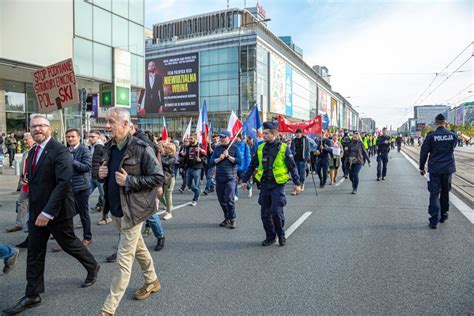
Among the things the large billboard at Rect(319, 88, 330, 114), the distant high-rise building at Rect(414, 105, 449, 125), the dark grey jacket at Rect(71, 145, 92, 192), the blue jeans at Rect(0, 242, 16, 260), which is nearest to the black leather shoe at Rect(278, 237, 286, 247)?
the dark grey jacket at Rect(71, 145, 92, 192)

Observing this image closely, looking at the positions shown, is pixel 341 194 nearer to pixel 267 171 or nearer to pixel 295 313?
pixel 267 171

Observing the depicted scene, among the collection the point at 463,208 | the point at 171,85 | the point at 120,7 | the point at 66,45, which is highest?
the point at 171,85

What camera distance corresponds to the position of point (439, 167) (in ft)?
21.8

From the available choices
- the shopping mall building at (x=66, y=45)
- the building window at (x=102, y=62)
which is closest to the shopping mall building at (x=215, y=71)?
the shopping mall building at (x=66, y=45)

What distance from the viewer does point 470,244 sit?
5527mm

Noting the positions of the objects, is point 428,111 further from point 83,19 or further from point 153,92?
point 83,19

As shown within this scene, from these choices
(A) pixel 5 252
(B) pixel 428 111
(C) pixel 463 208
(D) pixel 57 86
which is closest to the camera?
(A) pixel 5 252

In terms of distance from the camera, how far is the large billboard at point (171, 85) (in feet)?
184

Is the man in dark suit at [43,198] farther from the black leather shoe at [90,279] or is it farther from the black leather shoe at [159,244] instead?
the black leather shoe at [159,244]

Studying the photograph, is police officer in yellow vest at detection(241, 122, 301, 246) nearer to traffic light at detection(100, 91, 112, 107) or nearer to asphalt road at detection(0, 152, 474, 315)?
asphalt road at detection(0, 152, 474, 315)

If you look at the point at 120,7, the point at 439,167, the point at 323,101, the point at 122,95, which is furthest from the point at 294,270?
the point at 323,101

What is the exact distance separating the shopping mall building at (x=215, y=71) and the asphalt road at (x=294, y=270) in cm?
4345

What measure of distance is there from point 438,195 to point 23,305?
6396 millimetres

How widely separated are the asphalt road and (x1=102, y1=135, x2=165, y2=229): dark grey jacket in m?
0.93
